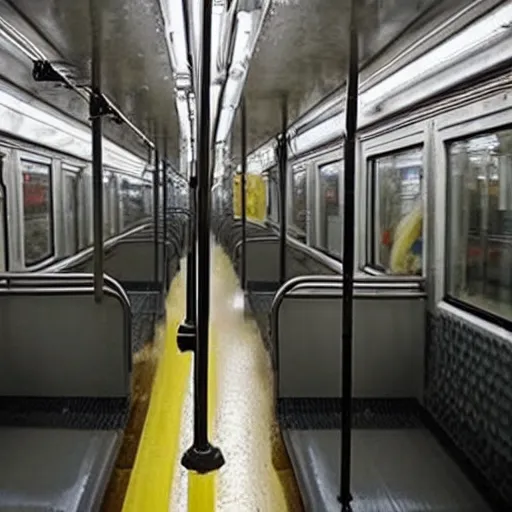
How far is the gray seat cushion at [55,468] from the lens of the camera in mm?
2842

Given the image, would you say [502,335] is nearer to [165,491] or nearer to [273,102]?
[165,491]

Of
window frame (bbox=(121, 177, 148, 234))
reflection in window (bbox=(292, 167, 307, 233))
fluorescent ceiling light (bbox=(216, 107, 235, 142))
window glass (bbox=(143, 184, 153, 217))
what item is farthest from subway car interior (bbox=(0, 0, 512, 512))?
window glass (bbox=(143, 184, 153, 217))

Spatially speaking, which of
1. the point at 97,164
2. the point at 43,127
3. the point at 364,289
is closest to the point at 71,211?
the point at 43,127

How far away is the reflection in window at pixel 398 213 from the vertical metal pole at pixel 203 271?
A: 290 cm

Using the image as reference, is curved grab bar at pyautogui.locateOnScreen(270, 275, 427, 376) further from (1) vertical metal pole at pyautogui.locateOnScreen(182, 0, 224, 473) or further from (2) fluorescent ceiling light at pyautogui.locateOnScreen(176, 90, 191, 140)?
(1) vertical metal pole at pyautogui.locateOnScreen(182, 0, 224, 473)

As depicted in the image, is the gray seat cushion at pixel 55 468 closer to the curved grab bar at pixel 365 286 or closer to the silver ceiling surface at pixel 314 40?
the curved grab bar at pixel 365 286

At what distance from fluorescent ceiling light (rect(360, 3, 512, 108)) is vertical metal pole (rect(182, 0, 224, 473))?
1.75 m

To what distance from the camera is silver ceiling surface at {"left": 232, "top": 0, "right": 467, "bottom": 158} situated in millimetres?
2342

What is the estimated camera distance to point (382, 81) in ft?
15.0

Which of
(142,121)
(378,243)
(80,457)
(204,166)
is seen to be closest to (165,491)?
(80,457)

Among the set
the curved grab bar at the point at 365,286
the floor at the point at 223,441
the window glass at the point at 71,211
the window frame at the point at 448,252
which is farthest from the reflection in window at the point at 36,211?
the window frame at the point at 448,252

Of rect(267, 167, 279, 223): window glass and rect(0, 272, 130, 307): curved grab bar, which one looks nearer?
rect(0, 272, 130, 307): curved grab bar

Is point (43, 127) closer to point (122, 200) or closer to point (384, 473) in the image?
point (384, 473)

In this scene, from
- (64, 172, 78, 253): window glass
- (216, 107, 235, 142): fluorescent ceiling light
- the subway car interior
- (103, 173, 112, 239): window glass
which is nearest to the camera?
the subway car interior
